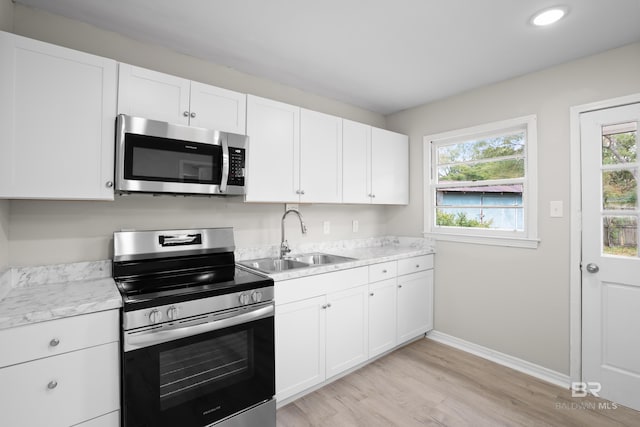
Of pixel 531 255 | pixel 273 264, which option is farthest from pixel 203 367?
pixel 531 255

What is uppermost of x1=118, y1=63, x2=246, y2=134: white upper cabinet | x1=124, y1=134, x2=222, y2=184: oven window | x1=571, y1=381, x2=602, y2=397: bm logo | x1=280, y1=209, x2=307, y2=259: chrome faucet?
x1=118, y1=63, x2=246, y2=134: white upper cabinet

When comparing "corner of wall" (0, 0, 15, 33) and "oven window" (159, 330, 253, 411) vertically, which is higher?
"corner of wall" (0, 0, 15, 33)

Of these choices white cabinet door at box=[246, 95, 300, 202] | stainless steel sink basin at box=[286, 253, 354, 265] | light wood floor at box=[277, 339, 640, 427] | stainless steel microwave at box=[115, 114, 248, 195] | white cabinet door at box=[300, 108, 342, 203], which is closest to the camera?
Answer: stainless steel microwave at box=[115, 114, 248, 195]

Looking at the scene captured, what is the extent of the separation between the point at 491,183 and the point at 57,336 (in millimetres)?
3296

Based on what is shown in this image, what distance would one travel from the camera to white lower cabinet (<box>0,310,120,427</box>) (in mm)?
1255

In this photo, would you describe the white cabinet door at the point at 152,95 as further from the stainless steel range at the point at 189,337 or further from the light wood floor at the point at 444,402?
the light wood floor at the point at 444,402

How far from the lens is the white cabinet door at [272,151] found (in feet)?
7.50

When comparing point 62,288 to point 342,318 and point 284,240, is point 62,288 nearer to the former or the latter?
point 284,240

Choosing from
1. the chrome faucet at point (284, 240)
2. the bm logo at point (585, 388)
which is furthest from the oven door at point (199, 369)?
the bm logo at point (585, 388)

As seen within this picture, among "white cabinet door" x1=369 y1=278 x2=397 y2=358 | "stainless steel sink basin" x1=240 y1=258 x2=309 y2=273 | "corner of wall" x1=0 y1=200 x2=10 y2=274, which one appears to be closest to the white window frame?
"white cabinet door" x1=369 y1=278 x2=397 y2=358

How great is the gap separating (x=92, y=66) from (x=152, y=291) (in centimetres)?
125

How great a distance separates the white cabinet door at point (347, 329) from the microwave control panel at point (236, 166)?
108cm

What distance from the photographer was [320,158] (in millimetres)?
2705

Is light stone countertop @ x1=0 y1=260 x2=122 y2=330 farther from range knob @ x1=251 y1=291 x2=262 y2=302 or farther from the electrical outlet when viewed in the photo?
the electrical outlet
